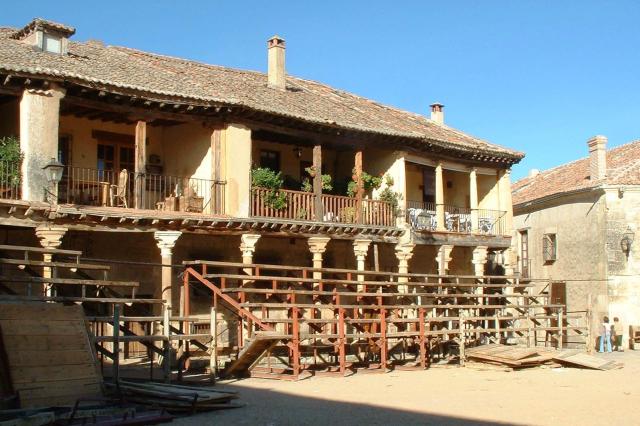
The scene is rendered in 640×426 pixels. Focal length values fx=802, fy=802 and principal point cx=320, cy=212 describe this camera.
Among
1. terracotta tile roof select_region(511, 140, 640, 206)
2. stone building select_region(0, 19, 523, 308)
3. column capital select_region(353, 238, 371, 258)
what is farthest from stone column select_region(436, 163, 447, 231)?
terracotta tile roof select_region(511, 140, 640, 206)

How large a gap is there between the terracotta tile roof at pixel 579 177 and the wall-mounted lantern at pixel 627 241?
1.90m

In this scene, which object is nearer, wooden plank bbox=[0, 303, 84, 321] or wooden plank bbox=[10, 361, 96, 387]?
wooden plank bbox=[10, 361, 96, 387]

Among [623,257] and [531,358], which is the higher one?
[623,257]

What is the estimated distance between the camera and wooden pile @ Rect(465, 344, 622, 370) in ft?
67.3

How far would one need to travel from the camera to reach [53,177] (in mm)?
16625

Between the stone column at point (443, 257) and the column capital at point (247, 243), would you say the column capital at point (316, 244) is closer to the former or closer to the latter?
the column capital at point (247, 243)

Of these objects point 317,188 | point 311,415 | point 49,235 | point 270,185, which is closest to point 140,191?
point 49,235

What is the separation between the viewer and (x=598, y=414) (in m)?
13.1

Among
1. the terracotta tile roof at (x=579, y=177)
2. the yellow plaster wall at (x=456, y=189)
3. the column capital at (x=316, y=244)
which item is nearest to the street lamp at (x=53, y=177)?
the column capital at (x=316, y=244)

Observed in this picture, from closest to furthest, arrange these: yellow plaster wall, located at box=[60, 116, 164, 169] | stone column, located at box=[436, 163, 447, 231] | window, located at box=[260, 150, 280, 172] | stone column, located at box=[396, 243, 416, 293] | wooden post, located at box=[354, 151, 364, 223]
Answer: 1. yellow plaster wall, located at box=[60, 116, 164, 169]
2. wooden post, located at box=[354, 151, 364, 223]
3. window, located at box=[260, 150, 280, 172]
4. stone column, located at box=[396, 243, 416, 293]
5. stone column, located at box=[436, 163, 447, 231]

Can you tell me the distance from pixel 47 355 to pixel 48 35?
34.0 ft

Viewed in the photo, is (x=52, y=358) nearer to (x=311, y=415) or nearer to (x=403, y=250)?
(x=311, y=415)

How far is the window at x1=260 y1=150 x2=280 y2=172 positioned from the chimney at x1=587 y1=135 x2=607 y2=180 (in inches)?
520

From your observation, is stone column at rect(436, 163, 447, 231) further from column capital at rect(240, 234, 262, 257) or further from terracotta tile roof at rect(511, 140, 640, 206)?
column capital at rect(240, 234, 262, 257)
